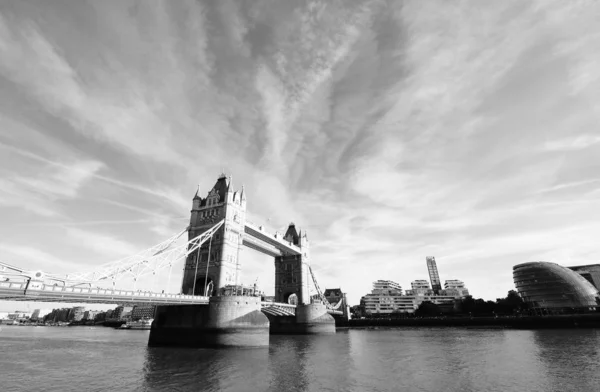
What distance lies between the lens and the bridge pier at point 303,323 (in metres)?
58.0

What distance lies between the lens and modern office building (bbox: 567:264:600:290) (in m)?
133

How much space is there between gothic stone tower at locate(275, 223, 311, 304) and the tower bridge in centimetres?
725

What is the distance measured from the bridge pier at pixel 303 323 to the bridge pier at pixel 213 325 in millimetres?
25684

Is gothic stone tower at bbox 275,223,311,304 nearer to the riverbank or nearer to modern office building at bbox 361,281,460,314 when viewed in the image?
the riverbank

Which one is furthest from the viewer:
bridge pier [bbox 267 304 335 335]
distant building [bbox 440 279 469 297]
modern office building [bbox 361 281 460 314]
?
distant building [bbox 440 279 469 297]

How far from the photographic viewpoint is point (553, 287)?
10356 centimetres

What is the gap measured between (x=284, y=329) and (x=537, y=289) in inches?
3944

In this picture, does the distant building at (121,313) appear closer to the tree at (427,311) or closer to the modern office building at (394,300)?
the modern office building at (394,300)

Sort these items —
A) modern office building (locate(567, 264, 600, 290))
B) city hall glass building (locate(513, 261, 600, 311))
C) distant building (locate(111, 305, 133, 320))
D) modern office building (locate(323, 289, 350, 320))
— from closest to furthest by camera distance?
1. city hall glass building (locate(513, 261, 600, 311))
2. modern office building (locate(323, 289, 350, 320))
3. modern office building (locate(567, 264, 600, 290))
4. distant building (locate(111, 305, 133, 320))

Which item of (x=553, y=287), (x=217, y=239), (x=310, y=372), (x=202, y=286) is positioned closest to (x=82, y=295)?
(x=310, y=372)

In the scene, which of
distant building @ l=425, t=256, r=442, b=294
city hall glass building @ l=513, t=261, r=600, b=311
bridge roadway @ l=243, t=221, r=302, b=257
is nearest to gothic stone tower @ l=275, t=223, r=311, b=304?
bridge roadway @ l=243, t=221, r=302, b=257

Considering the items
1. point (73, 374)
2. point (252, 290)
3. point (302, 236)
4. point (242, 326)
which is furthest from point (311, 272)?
point (73, 374)

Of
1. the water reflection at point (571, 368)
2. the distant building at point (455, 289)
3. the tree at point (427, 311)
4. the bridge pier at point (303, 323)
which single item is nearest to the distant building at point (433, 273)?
the distant building at point (455, 289)

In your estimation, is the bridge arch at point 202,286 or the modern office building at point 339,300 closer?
the bridge arch at point 202,286
